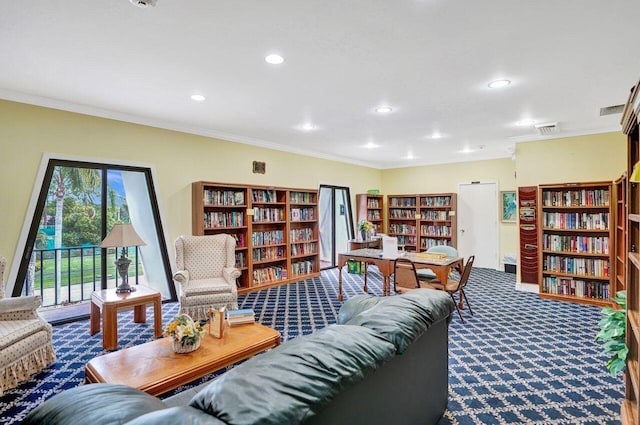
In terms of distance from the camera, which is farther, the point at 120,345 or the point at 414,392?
the point at 120,345

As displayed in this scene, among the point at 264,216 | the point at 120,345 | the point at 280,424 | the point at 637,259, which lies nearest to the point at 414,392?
the point at 280,424

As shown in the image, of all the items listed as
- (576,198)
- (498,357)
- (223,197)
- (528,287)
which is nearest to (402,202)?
(528,287)

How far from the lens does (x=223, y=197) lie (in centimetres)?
530

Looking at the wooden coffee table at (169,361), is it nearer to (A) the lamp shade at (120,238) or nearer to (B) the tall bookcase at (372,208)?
(A) the lamp shade at (120,238)

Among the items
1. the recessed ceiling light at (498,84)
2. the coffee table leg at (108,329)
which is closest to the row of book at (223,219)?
the coffee table leg at (108,329)

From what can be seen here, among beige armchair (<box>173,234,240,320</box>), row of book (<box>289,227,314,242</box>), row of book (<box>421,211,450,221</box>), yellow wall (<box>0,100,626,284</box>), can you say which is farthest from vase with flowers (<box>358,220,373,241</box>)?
beige armchair (<box>173,234,240,320</box>)

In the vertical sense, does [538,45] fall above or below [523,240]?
above

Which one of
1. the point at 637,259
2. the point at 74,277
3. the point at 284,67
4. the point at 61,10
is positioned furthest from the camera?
the point at 74,277

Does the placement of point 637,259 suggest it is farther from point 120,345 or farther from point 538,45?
point 120,345

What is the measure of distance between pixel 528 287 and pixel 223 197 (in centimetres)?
523

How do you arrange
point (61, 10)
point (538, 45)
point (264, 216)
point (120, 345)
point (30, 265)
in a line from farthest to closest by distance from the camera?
1. point (264, 216)
2. point (30, 265)
3. point (120, 345)
4. point (538, 45)
5. point (61, 10)

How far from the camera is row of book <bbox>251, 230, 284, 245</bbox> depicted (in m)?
5.73

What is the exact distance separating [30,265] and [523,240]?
7086mm

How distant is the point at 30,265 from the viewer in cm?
397
